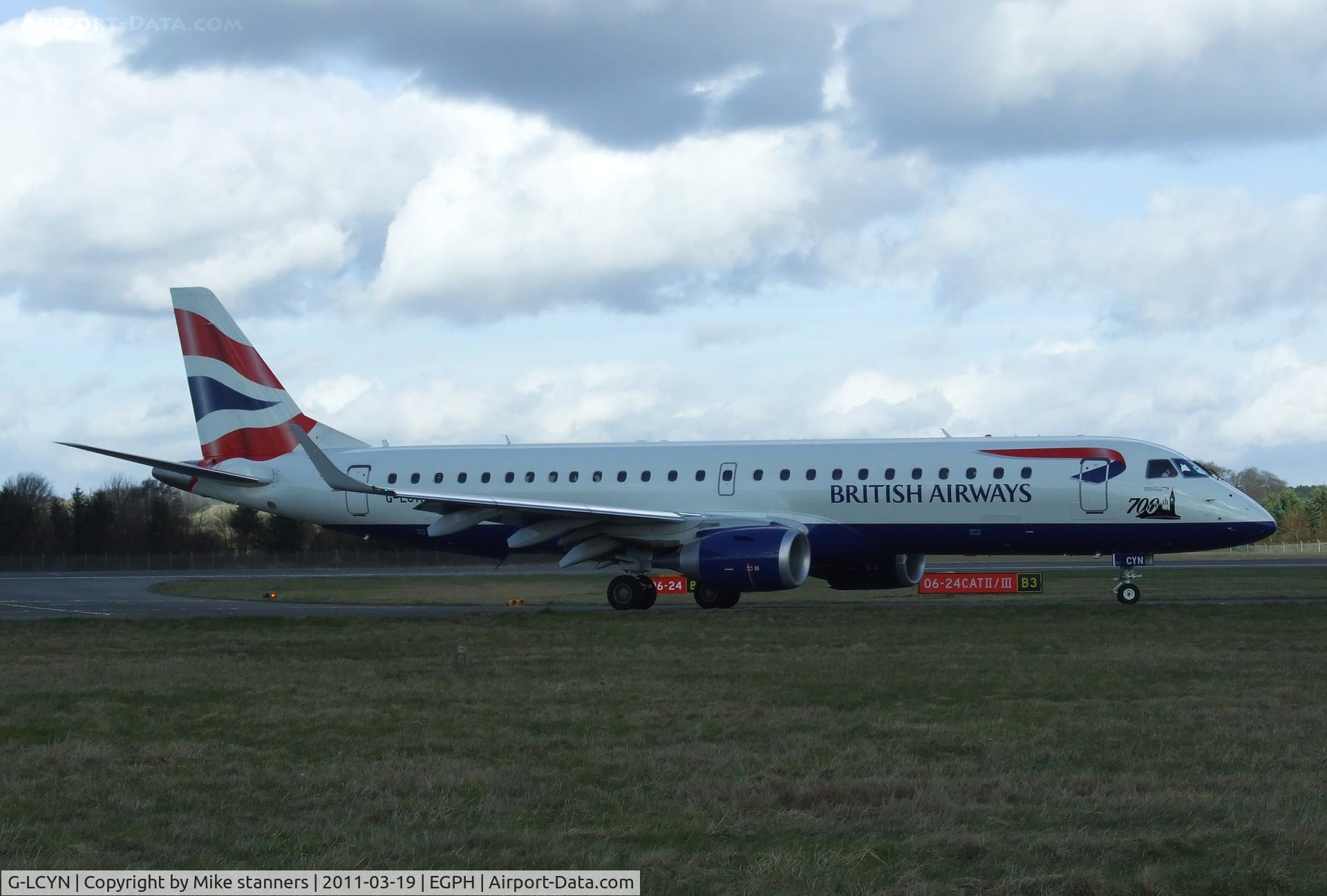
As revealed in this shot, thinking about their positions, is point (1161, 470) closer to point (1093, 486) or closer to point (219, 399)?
point (1093, 486)

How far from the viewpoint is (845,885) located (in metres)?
7.12

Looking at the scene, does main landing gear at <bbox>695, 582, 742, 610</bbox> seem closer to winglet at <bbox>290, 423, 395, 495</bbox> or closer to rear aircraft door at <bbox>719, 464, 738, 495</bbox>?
rear aircraft door at <bbox>719, 464, 738, 495</bbox>

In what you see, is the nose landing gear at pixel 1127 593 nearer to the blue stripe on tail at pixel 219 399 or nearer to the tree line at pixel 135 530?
the blue stripe on tail at pixel 219 399

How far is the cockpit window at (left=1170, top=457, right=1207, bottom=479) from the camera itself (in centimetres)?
2820

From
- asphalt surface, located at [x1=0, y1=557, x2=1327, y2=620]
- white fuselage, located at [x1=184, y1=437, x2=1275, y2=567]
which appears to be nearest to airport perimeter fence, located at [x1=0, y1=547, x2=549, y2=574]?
asphalt surface, located at [x1=0, y1=557, x2=1327, y2=620]

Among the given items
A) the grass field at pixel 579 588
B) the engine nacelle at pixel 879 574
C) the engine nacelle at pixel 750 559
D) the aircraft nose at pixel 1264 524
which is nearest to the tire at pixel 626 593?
the engine nacelle at pixel 750 559

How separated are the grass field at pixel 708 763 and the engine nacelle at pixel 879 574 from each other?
10908 millimetres

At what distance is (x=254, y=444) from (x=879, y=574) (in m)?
15.0

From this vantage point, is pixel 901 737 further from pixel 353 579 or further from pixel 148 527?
pixel 148 527

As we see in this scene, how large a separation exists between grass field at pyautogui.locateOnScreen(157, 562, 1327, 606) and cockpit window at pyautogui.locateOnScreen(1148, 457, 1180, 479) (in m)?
4.78

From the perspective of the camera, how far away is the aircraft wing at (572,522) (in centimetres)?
2848

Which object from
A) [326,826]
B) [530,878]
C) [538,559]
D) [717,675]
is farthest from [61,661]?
[538,559]

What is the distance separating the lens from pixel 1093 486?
28.3 meters

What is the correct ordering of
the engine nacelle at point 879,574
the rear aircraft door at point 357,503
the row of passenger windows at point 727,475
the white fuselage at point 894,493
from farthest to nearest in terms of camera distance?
the rear aircraft door at point 357,503 < the engine nacelle at point 879,574 < the row of passenger windows at point 727,475 < the white fuselage at point 894,493
